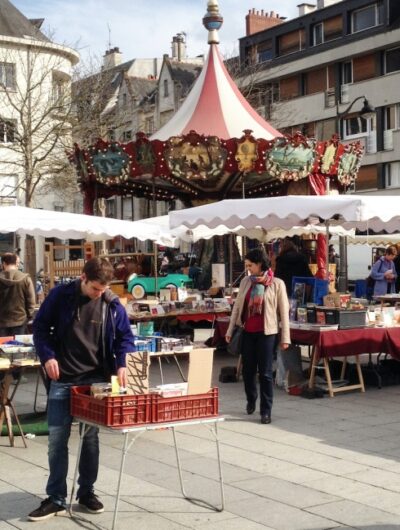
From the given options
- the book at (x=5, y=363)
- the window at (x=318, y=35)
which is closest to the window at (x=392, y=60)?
the window at (x=318, y=35)

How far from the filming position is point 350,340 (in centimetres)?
1065

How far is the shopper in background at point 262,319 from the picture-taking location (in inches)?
360

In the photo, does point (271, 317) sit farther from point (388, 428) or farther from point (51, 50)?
point (51, 50)

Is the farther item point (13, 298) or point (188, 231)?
point (188, 231)

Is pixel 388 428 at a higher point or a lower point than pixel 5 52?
lower

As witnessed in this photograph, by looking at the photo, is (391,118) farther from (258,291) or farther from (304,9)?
(258,291)

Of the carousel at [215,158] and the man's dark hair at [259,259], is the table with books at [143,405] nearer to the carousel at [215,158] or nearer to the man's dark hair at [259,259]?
the man's dark hair at [259,259]

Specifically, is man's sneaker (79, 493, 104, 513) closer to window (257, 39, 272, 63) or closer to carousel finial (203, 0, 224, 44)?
carousel finial (203, 0, 224, 44)

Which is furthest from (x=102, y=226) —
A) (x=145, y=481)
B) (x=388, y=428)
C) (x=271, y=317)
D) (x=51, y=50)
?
(x=51, y=50)

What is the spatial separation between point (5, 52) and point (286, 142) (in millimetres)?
22598

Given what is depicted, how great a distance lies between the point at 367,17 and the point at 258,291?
3714 centimetres

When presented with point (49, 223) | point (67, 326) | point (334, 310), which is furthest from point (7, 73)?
point (67, 326)

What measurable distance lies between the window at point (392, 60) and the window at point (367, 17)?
155cm

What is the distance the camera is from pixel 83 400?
18.7ft
